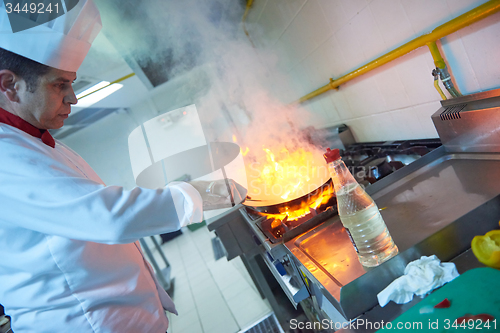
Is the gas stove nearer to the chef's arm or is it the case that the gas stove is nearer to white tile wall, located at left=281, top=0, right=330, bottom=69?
the chef's arm

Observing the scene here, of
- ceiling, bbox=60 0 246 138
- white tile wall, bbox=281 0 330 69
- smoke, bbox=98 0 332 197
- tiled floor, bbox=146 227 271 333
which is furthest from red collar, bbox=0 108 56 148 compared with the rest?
tiled floor, bbox=146 227 271 333

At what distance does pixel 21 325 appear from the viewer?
3.36 feet

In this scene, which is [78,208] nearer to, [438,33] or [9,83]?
[9,83]

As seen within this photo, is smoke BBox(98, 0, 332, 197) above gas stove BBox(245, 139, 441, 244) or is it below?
above

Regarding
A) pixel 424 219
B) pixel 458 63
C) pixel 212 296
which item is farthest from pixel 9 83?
pixel 212 296

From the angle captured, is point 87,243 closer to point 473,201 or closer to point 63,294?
point 63,294

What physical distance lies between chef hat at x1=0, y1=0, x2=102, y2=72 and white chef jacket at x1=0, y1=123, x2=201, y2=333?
25 centimetres

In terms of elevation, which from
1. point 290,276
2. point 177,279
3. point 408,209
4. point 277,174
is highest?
point 277,174

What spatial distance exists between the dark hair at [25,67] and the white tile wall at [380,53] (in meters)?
1.42

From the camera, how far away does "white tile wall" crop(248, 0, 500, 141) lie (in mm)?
1100

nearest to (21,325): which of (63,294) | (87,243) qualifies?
(63,294)

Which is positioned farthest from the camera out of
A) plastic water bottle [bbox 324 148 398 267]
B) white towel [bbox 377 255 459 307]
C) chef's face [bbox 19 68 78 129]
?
chef's face [bbox 19 68 78 129]

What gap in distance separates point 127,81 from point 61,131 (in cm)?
109

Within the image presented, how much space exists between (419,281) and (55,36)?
130 cm
